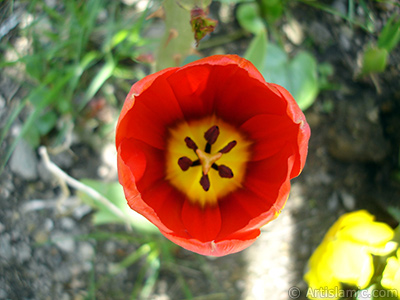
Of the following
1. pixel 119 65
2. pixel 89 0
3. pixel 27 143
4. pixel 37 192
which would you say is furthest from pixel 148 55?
pixel 37 192

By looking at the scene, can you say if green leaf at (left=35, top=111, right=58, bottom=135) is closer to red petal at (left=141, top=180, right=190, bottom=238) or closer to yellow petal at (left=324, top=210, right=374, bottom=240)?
red petal at (left=141, top=180, right=190, bottom=238)

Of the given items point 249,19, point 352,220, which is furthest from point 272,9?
point 352,220

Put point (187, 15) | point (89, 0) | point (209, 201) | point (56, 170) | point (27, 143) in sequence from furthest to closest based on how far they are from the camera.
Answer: point (27, 143) → point (89, 0) → point (56, 170) → point (209, 201) → point (187, 15)

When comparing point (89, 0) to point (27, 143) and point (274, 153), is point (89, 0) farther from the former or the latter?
point (274, 153)

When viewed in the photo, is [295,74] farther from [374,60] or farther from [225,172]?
[225,172]

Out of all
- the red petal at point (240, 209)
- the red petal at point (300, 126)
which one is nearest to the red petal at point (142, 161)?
the red petal at point (240, 209)

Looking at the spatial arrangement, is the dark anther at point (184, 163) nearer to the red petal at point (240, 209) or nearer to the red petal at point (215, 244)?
the red petal at point (240, 209)
